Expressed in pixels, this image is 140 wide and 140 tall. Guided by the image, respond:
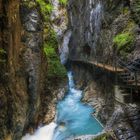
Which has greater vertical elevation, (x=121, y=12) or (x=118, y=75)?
(x=121, y=12)

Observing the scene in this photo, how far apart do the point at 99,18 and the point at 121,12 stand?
16.1 feet

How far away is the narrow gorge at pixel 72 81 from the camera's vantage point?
14.1m

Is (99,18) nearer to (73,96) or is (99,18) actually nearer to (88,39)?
(88,39)

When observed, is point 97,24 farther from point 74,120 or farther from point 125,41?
point 74,120

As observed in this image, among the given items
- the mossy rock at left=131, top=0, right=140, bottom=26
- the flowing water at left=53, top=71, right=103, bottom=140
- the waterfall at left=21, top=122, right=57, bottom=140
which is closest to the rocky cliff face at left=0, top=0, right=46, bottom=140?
the waterfall at left=21, top=122, right=57, bottom=140

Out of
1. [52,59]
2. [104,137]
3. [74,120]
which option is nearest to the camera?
[104,137]

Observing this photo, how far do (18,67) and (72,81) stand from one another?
74.2 ft

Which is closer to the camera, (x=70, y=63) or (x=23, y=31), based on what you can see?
(x=23, y=31)

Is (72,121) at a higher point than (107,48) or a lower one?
lower

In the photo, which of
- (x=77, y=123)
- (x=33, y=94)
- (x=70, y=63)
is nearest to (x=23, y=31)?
(x=33, y=94)

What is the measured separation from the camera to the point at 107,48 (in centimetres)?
2578

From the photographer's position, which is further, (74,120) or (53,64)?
(53,64)

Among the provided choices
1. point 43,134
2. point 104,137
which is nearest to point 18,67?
point 104,137

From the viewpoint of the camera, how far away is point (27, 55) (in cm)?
1853
